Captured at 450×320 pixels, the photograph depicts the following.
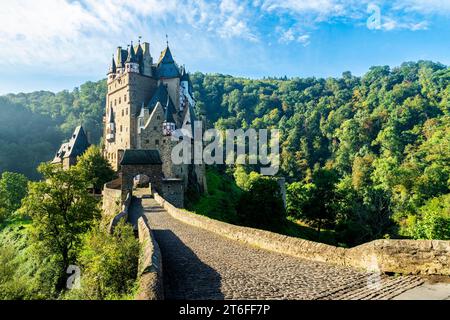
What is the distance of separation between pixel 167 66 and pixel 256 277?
56436 mm

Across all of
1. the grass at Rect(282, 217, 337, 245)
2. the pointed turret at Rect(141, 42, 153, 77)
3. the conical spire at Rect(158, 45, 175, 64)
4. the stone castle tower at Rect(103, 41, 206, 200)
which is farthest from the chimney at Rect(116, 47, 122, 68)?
the grass at Rect(282, 217, 337, 245)

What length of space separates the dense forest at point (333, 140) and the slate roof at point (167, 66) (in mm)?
13355

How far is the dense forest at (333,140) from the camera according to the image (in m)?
50.4

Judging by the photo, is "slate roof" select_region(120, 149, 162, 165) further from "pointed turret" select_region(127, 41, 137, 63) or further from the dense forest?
"pointed turret" select_region(127, 41, 137, 63)

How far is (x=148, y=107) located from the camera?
191 feet

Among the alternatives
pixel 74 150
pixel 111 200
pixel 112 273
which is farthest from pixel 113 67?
pixel 112 273

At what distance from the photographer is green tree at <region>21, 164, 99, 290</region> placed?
22922mm

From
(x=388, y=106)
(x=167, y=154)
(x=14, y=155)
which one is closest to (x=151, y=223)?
(x=167, y=154)

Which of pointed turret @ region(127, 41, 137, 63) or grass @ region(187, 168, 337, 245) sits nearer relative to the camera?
grass @ region(187, 168, 337, 245)

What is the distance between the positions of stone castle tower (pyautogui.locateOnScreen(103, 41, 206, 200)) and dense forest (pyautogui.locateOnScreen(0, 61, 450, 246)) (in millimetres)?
9277

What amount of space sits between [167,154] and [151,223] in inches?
1145

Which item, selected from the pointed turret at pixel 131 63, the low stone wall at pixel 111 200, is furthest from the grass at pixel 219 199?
the pointed turret at pixel 131 63
